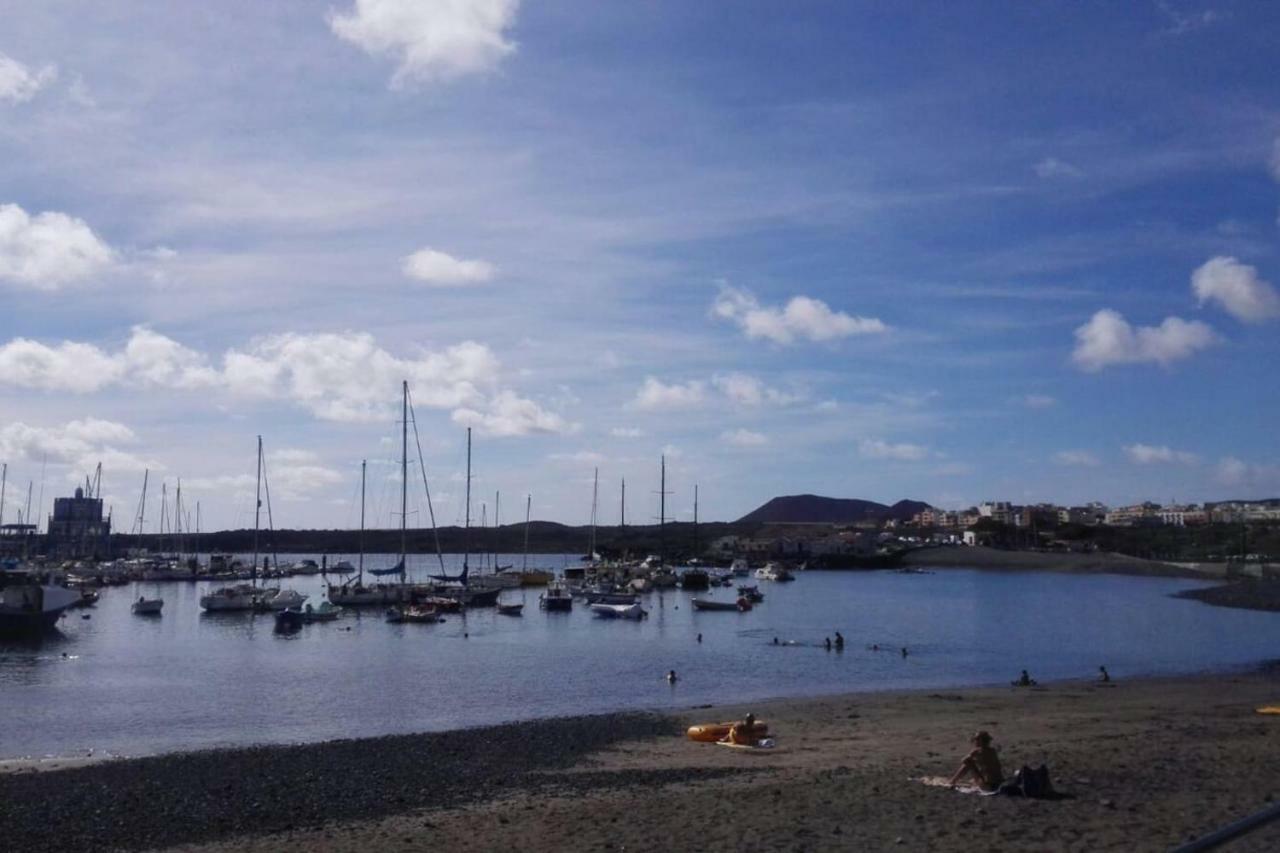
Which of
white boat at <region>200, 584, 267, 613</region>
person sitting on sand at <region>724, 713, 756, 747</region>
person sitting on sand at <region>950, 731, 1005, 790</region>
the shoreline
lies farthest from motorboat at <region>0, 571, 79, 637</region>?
the shoreline

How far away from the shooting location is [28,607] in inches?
2435

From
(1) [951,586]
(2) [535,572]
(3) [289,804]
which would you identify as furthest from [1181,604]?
(3) [289,804]

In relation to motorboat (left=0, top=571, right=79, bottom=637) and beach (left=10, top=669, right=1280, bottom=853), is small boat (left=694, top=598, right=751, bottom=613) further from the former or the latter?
beach (left=10, top=669, right=1280, bottom=853)

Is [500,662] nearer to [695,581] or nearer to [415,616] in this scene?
[415,616]

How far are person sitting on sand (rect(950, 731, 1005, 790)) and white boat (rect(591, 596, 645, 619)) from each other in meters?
61.1

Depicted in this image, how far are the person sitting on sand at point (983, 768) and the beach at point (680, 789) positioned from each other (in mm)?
615

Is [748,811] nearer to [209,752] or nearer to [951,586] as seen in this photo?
[209,752]

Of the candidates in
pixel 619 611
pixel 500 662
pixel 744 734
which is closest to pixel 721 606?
pixel 619 611

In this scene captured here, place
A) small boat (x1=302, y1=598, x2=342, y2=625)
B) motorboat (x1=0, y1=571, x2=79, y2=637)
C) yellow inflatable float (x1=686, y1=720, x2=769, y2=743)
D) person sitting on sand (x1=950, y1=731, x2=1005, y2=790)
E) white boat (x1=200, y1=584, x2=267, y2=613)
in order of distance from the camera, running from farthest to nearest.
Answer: white boat (x1=200, y1=584, x2=267, y2=613) → small boat (x1=302, y1=598, x2=342, y2=625) → motorboat (x1=0, y1=571, x2=79, y2=637) → yellow inflatable float (x1=686, y1=720, x2=769, y2=743) → person sitting on sand (x1=950, y1=731, x2=1005, y2=790)

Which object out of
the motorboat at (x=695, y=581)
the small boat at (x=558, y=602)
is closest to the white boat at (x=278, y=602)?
the small boat at (x=558, y=602)

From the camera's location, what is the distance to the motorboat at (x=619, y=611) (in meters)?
79.2

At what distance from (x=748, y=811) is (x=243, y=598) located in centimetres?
7306

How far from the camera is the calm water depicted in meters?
36.1

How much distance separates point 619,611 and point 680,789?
60.0 meters
